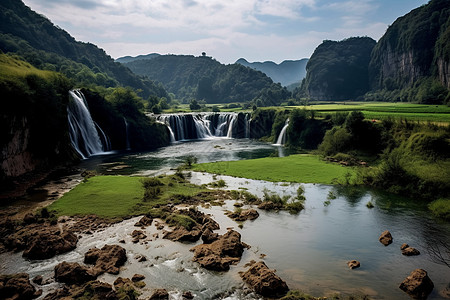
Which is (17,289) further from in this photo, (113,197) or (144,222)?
(113,197)

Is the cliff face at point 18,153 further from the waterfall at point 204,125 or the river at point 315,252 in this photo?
the waterfall at point 204,125

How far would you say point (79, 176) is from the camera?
31438 mm

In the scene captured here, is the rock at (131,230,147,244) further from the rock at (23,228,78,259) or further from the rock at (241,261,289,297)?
the rock at (241,261,289,297)

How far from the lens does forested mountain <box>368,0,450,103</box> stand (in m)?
102

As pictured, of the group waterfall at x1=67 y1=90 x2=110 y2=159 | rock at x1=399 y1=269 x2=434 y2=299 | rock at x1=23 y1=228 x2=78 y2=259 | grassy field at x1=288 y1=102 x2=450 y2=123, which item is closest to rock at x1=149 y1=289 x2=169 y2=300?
rock at x1=23 y1=228 x2=78 y2=259

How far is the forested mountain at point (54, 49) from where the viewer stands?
325 feet

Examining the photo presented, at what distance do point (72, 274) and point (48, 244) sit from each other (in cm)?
342

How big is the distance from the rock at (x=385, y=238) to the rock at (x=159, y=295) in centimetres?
1166

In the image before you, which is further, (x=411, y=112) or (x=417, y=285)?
(x=411, y=112)

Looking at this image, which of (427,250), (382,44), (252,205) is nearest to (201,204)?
(252,205)

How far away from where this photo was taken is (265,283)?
1225 centimetres

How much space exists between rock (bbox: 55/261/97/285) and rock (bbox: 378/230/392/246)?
14494 mm

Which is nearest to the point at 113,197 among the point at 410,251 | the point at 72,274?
the point at 72,274

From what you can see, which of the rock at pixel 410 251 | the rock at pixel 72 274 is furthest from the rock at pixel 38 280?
the rock at pixel 410 251
